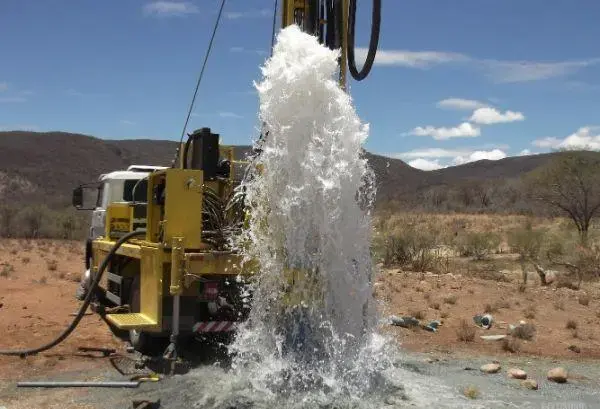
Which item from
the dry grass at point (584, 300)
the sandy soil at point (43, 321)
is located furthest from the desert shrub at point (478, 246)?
the sandy soil at point (43, 321)

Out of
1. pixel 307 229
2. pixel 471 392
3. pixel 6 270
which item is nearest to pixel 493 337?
pixel 471 392

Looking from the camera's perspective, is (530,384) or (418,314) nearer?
(530,384)

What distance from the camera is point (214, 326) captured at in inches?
317

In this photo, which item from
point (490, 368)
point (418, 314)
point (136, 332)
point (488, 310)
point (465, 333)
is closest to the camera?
point (490, 368)

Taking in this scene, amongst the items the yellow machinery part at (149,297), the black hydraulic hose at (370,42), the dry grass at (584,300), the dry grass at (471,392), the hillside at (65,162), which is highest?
the hillside at (65,162)

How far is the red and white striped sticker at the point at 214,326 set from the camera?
7.97 m

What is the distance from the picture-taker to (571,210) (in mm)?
42062

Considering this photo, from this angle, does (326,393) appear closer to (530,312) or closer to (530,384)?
(530,384)

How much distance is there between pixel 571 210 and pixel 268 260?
126ft

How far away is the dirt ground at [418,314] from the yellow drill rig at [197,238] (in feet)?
4.21

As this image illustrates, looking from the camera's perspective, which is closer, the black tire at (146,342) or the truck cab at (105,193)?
the black tire at (146,342)

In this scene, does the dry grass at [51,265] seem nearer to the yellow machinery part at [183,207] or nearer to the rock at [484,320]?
the rock at [484,320]

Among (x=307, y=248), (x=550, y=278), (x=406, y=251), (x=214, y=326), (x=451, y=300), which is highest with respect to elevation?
(x=307, y=248)

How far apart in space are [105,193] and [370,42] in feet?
20.3
